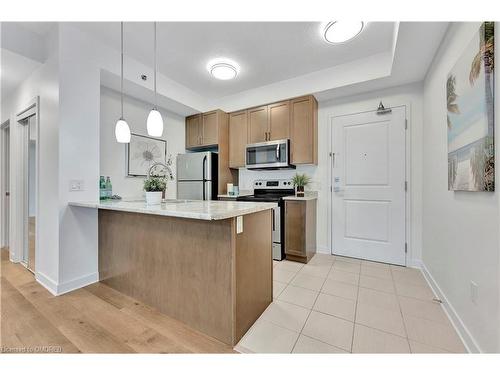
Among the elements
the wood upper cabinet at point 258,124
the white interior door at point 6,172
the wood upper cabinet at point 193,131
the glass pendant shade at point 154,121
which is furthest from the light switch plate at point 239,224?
the white interior door at point 6,172

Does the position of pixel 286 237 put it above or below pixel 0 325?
above

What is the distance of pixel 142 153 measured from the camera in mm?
3270

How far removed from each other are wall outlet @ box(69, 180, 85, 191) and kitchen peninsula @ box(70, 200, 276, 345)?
0.57ft

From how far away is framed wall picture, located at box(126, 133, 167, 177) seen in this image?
3.11m

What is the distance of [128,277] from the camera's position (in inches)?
76.6

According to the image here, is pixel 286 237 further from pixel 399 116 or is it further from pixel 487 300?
pixel 399 116

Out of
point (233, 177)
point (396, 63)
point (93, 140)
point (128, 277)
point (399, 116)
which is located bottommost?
point (128, 277)

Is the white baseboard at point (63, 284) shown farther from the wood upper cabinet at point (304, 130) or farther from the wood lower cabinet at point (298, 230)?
the wood upper cabinet at point (304, 130)

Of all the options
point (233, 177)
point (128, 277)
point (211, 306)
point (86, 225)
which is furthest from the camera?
point (233, 177)

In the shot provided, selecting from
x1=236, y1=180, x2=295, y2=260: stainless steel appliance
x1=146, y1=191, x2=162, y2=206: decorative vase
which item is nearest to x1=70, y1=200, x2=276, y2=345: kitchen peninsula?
x1=146, y1=191, x2=162, y2=206: decorative vase

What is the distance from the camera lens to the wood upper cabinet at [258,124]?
337 cm

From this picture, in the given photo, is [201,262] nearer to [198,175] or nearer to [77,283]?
[77,283]
